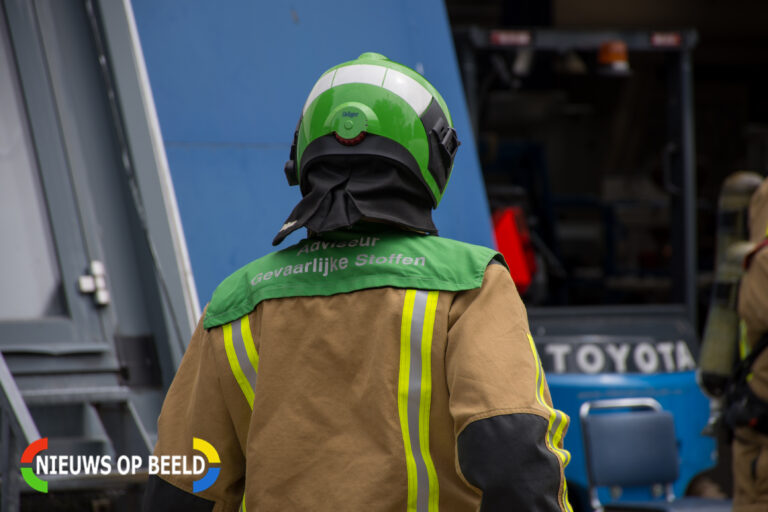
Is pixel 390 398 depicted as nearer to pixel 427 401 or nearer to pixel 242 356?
pixel 427 401

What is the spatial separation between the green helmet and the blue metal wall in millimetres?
1784

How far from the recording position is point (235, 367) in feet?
5.30

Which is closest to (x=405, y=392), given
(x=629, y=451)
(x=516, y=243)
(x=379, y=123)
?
(x=379, y=123)

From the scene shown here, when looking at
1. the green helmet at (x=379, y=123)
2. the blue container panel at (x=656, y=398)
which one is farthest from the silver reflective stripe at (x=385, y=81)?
the blue container panel at (x=656, y=398)

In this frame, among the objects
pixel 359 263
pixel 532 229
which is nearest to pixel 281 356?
pixel 359 263

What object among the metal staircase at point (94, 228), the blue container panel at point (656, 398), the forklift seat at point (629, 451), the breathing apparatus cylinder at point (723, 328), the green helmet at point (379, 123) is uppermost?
the green helmet at point (379, 123)

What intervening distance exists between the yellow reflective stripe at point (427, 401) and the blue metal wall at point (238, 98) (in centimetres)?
195

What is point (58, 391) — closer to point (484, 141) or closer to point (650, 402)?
point (650, 402)

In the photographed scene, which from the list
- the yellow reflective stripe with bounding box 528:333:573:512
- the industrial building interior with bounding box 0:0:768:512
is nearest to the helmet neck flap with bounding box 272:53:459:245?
the yellow reflective stripe with bounding box 528:333:573:512

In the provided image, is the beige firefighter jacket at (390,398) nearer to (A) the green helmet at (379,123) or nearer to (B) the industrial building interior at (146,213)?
(A) the green helmet at (379,123)

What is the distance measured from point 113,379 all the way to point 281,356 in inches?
65.7

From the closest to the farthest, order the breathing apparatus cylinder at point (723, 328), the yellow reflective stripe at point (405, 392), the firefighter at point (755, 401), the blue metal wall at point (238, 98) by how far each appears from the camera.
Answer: the yellow reflective stripe at point (405, 392)
the firefighter at point (755, 401)
the blue metal wall at point (238, 98)
the breathing apparatus cylinder at point (723, 328)

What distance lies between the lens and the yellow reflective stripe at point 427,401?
1498mm

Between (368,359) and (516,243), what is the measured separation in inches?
209
